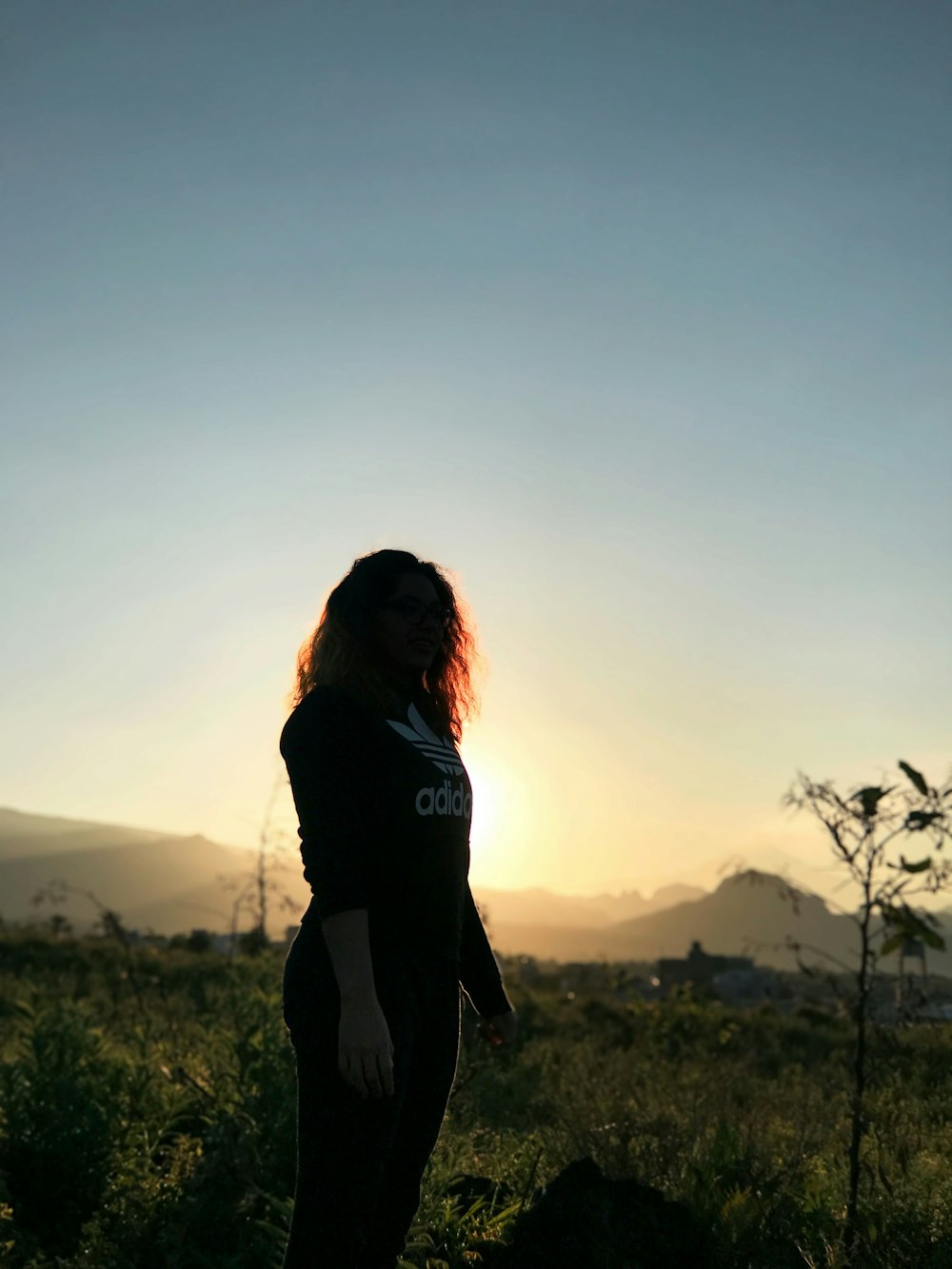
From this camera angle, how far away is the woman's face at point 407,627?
297 centimetres

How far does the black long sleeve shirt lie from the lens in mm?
2520

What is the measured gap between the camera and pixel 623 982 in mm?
17688

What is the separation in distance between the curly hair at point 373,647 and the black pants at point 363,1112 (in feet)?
2.09

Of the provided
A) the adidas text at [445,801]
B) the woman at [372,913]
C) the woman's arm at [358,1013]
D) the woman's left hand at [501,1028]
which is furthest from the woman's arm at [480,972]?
the woman's arm at [358,1013]

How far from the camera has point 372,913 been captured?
8.58ft

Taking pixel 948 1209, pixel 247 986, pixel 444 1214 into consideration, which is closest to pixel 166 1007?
pixel 247 986

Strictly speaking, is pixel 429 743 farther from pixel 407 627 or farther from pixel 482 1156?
pixel 482 1156

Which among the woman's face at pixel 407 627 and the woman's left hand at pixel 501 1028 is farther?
the woman's left hand at pixel 501 1028

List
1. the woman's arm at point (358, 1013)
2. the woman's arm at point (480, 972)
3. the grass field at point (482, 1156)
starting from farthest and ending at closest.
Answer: the grass field at point (482, 1156) < the woman's arm at point (480, 972) < the woman's arm at point (358, 1013)

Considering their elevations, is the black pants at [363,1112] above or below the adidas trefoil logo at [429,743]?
below

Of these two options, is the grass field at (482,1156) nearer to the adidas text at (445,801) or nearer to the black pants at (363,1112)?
the black pants at (363,1112)

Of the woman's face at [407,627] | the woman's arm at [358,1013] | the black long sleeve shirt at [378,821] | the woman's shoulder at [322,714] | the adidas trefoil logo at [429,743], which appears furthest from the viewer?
the woman's face at [407,627]

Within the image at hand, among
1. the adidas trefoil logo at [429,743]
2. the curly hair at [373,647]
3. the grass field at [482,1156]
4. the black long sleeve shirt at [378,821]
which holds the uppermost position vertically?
the curly hair at [373,647]

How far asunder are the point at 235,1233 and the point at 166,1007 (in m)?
7.38
